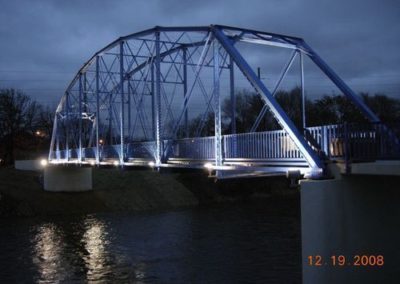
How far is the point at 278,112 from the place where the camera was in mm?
15406

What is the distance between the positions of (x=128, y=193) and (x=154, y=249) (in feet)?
89.8

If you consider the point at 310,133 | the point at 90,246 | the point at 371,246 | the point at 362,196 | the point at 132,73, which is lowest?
the point at 90,246

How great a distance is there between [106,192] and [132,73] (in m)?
19.3

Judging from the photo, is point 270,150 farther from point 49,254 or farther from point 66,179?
point 66,179

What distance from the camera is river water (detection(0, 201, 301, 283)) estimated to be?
22391mm

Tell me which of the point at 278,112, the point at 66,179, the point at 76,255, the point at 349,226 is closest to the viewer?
the point at 349,226

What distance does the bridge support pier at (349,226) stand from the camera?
1313 cm

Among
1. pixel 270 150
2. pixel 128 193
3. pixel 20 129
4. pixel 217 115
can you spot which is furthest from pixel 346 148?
pixel 20 129

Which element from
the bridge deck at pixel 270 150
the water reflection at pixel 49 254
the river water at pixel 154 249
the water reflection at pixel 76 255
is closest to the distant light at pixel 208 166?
the bridge deck at pixel 270 150

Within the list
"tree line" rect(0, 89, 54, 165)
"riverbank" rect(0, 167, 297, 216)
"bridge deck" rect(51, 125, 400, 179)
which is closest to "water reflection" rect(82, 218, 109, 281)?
"bridge deck" rect(51, 125, 400, 179)

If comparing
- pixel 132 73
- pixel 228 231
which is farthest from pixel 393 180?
pixel 132 73

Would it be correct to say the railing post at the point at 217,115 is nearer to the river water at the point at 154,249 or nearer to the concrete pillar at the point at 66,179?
the river water at the point at 154,249

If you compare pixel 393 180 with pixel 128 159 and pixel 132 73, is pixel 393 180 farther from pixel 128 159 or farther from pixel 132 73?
pixel 132 73

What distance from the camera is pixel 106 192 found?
180 feet
